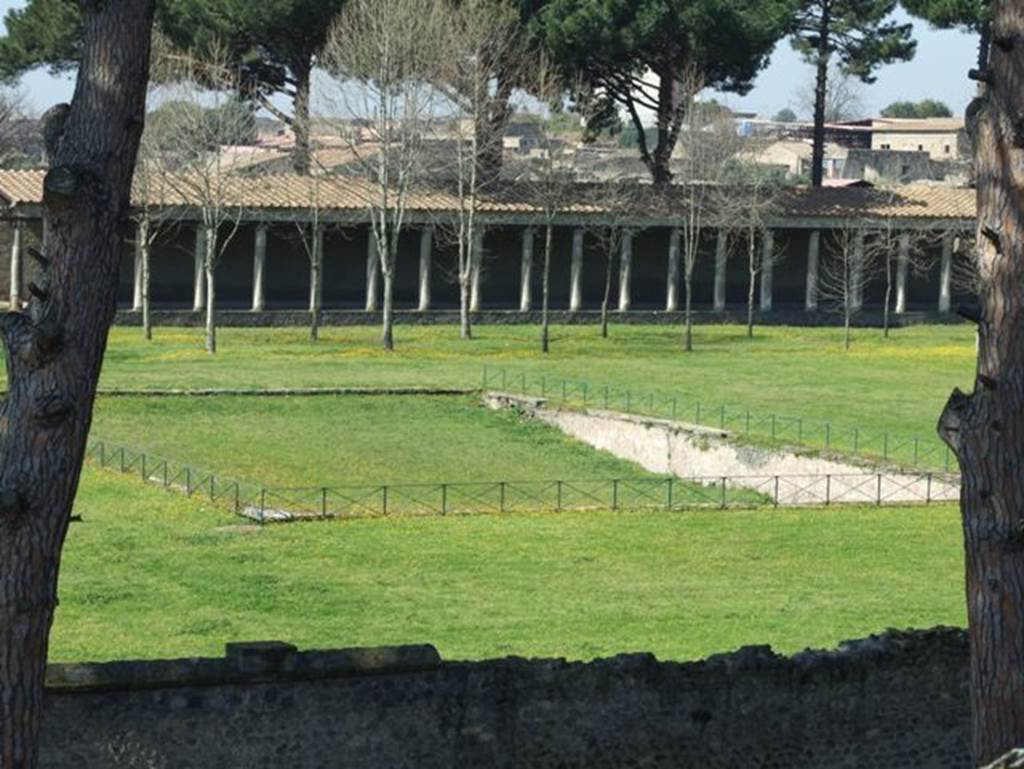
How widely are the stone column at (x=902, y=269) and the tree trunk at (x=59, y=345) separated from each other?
60.8 m

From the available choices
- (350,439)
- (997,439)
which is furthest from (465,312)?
(997,439)

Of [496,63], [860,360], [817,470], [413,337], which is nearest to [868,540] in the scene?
[817,470]

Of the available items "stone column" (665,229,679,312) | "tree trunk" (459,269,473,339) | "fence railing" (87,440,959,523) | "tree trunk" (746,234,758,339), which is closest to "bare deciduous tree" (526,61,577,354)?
"tree trunk" (459,269,473,339)

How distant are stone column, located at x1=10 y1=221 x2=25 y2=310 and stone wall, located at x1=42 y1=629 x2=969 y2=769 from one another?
4687 centimetres

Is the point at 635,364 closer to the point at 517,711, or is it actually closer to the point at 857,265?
the point at 857,265

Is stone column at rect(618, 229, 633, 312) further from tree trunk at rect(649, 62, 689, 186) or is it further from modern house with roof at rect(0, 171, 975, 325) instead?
tree trunk at rect(649, 62, 689, 186)

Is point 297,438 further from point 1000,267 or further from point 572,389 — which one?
point 1000,267

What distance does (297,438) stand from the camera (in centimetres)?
4394

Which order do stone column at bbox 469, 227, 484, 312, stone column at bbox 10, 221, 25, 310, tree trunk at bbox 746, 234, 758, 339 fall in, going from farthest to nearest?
stone column at bbox 469, 227, 484, 312
tree trunk at bbox 746, 234, 758, 339
stone column at bbox 10, 221, 25, 310

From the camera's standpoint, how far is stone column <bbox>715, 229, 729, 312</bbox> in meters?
72.5

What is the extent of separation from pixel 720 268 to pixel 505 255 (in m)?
7.33

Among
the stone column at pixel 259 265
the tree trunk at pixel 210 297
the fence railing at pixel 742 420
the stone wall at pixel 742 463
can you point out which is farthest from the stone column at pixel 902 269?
the stone wall at pixel 742 463

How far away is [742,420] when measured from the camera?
44906mm

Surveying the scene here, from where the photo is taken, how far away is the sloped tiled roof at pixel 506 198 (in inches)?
2576
